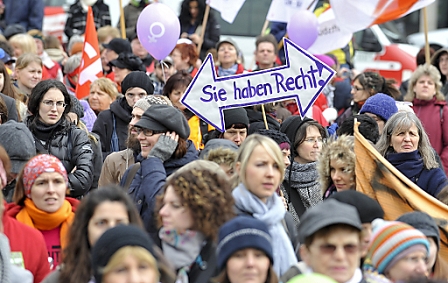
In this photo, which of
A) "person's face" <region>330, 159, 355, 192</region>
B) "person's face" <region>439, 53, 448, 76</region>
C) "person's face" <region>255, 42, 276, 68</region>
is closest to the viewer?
"person's face" <region>330, 159, 355, 192</region>

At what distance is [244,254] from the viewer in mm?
4684

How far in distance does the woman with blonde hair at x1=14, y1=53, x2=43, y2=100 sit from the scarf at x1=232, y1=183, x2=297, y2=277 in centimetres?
491

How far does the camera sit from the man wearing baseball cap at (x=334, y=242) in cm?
464

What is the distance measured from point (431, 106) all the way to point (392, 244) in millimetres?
5380

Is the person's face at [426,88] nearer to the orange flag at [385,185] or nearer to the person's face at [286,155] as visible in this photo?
the person's face at [286,155]

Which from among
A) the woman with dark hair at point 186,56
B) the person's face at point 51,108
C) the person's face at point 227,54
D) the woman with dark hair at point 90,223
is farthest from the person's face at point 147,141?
the person's face at point 227,54

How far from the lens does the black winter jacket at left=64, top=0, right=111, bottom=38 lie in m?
14.7

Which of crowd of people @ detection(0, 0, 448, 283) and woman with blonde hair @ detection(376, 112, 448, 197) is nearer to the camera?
crowd of people @ detection(0, 0, 448, 283)

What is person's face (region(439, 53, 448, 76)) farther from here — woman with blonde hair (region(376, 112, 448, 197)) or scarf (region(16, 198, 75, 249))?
scarf (region(16, 198, 75, 249))

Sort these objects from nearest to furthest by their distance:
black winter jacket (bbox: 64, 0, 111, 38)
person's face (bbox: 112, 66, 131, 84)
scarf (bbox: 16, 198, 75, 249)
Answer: scarf (bbox: 16, 198, 75, 249)
person's face (bbox: 112, 66, 131, 84)
black winter jacket (bbox: 64, 0, 111, 38)

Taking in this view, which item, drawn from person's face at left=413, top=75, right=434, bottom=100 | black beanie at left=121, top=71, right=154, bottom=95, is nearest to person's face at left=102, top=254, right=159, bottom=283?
black beanie at left=121, top=71, right=154, bottom=95

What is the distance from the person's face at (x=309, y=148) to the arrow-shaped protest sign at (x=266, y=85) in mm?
239

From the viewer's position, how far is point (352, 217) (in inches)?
186

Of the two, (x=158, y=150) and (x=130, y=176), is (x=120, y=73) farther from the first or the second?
(x=158, y=150)
